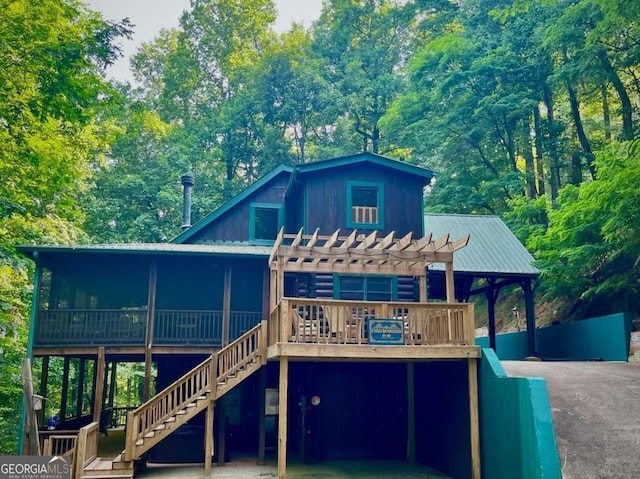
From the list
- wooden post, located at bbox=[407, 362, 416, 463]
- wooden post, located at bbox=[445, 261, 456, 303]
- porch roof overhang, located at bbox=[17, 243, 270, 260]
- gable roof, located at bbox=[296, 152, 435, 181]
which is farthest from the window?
wooden post, located at bbox=[407, 362, 416, 463]

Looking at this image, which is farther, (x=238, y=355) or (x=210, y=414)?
(x=238, y=355)

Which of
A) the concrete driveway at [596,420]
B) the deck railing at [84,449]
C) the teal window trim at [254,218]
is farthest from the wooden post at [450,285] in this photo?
the deck railing at [84,449]

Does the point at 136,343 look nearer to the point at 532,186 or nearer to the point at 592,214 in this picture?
the point at 592,214

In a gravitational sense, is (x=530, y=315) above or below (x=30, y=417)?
above

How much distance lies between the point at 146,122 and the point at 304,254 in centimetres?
2405

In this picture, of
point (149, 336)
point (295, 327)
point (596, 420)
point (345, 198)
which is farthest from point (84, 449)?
point (596, 420)

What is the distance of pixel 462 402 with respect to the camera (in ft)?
40.4

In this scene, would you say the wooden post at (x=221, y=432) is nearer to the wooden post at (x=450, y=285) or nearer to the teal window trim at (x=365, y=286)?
the teal window trim at (x=365, y=286)

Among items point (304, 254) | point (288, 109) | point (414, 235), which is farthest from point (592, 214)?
point (288, 109)

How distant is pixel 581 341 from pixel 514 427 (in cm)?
944

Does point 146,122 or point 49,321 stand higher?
point 146,122

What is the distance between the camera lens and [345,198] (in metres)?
16.9

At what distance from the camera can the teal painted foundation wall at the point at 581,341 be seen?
15859mm

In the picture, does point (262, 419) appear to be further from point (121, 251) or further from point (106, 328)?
point (121, 251)
